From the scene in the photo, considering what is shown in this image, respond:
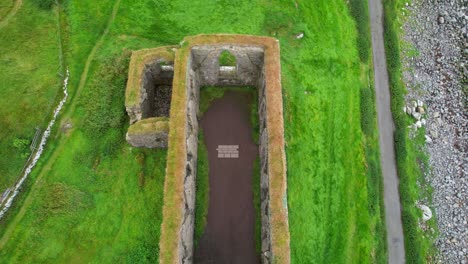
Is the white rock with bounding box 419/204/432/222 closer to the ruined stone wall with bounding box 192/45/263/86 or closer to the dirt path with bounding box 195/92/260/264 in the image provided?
the dirt path with bounding box 195/92/260/264

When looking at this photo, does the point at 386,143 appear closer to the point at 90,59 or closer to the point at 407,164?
the point at 407,164

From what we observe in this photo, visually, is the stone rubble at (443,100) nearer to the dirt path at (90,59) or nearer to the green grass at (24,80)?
the dirt path at (90,59)

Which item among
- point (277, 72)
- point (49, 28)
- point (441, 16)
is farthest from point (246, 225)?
point (441, 16)

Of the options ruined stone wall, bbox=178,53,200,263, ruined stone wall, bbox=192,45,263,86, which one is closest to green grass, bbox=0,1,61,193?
ruined stone wall, bbox=178,53,200,263

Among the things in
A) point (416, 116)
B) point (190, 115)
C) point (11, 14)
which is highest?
point (11, 14)

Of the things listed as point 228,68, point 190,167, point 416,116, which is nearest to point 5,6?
point 228,68
